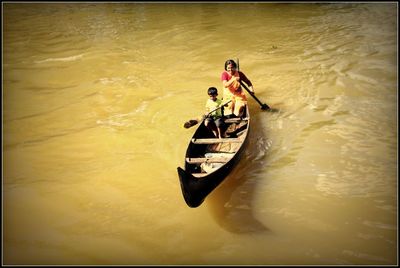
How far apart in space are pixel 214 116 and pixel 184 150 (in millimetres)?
844

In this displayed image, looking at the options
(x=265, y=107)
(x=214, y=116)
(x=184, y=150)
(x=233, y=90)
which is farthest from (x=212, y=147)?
(x=265, y=107)

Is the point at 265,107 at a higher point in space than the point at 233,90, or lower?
lower

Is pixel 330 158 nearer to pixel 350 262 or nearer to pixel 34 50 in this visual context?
pixel 350 262

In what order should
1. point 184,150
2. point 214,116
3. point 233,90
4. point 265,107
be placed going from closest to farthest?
1. point 184,150
2. point 214,116
3. point 233,90
4. point 265,107

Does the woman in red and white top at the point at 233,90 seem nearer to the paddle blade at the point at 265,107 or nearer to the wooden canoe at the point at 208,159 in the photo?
the wooden canoe at the point at 208,159

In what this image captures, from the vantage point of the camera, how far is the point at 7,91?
7.98 metres

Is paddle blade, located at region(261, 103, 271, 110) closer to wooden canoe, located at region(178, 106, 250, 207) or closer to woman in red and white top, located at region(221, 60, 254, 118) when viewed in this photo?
woman in red and white top, located at region(221, 60, 254, 118)

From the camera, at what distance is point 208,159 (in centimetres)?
466

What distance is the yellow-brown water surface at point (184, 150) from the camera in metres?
3.97

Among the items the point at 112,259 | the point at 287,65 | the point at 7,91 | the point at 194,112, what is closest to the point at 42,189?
the point at 112,259

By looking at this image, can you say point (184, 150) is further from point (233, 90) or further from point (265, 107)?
point (265, 107)

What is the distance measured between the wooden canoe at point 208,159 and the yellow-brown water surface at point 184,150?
0.37 m

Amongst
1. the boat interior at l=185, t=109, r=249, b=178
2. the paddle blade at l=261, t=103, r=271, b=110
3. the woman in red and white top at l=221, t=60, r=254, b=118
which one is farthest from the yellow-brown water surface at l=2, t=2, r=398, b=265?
the woman in red and white top at l=221, t=60, r=254, b=118

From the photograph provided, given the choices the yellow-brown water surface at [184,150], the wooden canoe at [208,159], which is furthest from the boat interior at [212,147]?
the yellow-brown water surface at [184,150]
